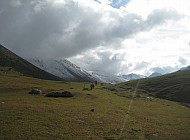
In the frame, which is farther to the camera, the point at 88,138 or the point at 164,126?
the point at 164,126

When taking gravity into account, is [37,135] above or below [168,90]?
below

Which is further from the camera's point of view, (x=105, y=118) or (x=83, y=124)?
(x=105, y=118)

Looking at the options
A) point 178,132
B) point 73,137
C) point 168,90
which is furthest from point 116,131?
point 168,90

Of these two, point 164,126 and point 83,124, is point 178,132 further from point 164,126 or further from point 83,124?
point 83,124

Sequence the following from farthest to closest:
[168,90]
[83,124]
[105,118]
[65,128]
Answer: [168,90] → [105,118] → [83,124] → [65,128]

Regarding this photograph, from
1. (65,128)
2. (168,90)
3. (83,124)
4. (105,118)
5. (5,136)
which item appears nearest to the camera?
(5,136)

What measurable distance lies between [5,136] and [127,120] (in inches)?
950

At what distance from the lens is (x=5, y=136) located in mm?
33062

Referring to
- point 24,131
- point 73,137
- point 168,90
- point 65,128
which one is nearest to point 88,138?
point 73,137

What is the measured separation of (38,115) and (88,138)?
12.7 metres

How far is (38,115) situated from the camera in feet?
148

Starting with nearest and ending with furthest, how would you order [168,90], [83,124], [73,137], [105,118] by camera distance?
1. [73,137]
2. [83,124]
3. [105,118]
4. [168,90]

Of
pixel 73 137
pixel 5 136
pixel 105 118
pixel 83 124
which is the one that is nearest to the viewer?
pixel 5 136

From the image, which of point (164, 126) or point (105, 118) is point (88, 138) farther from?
point (164, 126)
